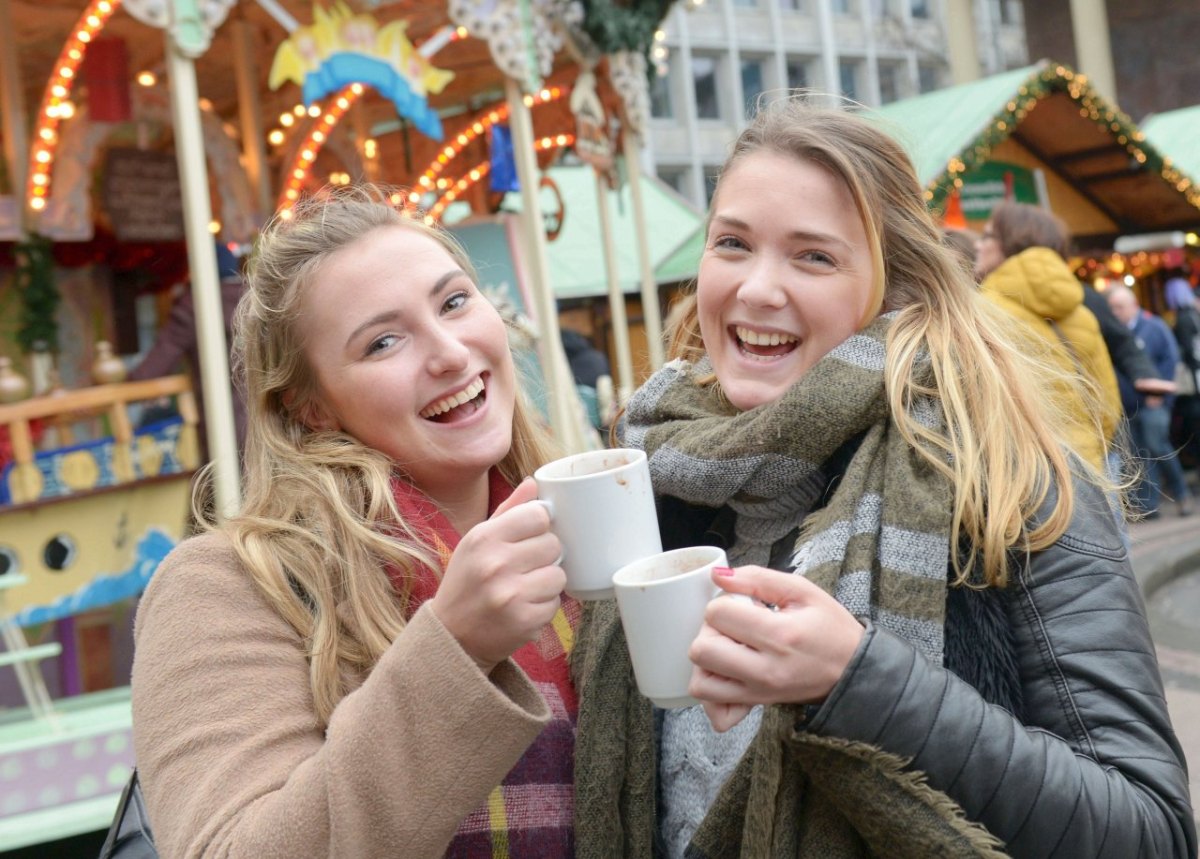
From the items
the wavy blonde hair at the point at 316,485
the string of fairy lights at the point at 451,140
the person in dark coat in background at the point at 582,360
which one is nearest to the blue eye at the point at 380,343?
the wavy blonde hair at the point at 316,485

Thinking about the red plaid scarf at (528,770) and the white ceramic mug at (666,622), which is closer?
the white ceramic mug at (666,622)

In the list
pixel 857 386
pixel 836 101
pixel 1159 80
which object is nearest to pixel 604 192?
pixel 836 101

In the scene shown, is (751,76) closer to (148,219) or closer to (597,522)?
(148,219)

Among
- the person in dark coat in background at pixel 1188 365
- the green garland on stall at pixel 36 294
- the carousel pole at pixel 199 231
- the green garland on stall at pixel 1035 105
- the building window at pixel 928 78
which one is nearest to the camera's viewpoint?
the carousel pole at pixel 199 231

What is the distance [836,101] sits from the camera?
198 cm

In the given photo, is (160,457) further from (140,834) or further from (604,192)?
(140,834)

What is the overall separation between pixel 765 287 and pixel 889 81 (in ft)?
127

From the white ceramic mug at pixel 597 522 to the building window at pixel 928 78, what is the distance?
3947 cm

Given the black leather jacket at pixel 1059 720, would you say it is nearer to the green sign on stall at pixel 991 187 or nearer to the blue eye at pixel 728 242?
the blue eye at pixel 728 242

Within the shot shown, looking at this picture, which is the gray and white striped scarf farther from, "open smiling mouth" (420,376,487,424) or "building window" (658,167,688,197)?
"building window" (658,167,688,197)

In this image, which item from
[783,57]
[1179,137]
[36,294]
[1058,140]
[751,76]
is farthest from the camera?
[783,57]

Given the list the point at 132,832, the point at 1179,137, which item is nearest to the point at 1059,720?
the point at 132,832

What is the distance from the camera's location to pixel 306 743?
1384 millimetres

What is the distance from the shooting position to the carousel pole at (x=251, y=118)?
22.9 feet
